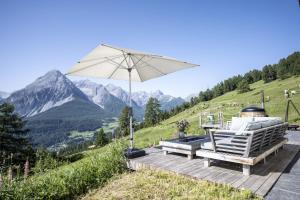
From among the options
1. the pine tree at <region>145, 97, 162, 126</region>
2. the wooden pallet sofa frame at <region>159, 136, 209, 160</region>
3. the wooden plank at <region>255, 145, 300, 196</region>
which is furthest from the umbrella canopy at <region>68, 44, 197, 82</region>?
the pine tree at <region>145, 97, 162, 126</region>

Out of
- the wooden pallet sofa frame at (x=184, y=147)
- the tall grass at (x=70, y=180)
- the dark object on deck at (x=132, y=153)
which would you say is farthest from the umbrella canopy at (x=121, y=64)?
the tall grass at (x=70, y=180)

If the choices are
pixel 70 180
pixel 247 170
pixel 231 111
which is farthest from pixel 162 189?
pixel 231 111

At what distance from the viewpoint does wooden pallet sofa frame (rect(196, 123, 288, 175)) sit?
14.3 ft

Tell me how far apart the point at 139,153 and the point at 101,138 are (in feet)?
180

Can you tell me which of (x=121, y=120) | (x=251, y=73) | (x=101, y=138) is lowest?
(x=101, y=138)

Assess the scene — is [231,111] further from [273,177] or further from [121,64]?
[273,177]

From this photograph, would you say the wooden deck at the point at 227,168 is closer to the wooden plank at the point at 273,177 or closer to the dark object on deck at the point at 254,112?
the wooden plank at the point at 273,177

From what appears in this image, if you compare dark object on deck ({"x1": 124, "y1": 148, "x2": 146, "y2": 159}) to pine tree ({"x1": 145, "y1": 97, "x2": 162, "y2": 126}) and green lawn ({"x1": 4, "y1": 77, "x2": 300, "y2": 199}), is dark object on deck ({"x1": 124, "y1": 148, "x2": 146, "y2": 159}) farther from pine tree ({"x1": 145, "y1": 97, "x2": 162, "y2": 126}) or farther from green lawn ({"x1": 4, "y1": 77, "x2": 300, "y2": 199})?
pine tree ({"x1": 145, "y1": 97, "x2": 162, "y2": 126})

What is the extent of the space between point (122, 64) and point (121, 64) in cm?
10

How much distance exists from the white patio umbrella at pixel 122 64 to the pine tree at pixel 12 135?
34454 millimetres

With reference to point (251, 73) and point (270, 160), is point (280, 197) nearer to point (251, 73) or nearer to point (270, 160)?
point (270, 160)

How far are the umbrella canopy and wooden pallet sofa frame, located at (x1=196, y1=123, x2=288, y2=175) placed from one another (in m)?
2.63

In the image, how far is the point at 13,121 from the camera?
36750 mm

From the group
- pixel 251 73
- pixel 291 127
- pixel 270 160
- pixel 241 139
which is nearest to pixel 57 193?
pixel 241 139
